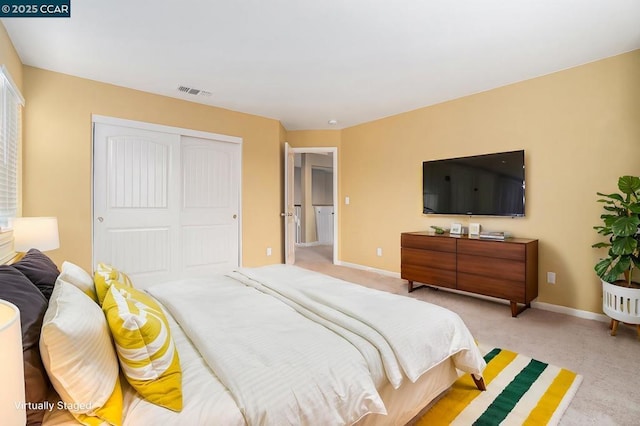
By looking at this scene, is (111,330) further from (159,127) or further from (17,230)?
(159,127)

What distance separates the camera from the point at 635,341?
2402 millimetres

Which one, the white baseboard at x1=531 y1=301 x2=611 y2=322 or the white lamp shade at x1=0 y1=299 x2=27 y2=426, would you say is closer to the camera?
Answer: the white lamp shade at x1=0 y1=299 x2=27 y2=426

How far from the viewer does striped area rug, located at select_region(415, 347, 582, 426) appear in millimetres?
1558

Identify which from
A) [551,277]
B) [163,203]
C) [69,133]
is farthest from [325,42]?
[551,277]

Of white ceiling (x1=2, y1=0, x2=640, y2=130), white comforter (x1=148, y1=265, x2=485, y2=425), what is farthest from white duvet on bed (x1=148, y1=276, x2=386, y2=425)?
white ceiling (x1=2, y1=0, x2=640, y2=130)

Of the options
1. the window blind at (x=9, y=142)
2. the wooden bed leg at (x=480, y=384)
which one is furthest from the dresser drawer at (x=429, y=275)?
the window blind at (x=9, y=142)

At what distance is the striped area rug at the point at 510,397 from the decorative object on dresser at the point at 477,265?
100 cm

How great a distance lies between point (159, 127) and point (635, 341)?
5.06m

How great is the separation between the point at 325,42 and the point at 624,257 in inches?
116

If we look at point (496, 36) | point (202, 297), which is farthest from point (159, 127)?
point (496, 36)

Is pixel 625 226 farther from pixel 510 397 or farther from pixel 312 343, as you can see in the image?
pixel 312 343

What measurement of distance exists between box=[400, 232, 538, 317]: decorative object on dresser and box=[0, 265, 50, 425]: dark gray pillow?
3336mm

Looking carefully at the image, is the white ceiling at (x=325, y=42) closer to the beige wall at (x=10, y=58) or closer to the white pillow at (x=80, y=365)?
the beige wall at (x=10, y=58)

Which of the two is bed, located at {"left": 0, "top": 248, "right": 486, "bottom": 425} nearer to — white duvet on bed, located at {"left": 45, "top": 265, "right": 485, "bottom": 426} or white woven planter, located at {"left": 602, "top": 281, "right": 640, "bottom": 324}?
white duvet on bed, located at {"left": 45, "top": 265, "right": 485, "bottom": 426}
